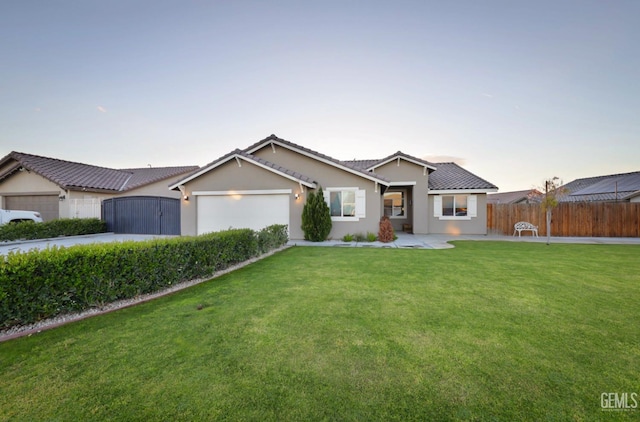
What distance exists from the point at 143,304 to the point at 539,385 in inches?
231

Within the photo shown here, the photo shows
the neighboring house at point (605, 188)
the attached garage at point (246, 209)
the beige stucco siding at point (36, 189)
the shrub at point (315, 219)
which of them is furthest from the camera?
the neighboring house at point (605, 188)

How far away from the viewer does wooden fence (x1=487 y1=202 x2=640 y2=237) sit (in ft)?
49.9

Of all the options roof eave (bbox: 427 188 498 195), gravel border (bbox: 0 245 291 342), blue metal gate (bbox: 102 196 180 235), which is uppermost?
roof eave (bbox: 427 188 498 195)

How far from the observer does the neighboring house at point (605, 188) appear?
23.4 meters

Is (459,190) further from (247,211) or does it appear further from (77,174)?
(77,174)

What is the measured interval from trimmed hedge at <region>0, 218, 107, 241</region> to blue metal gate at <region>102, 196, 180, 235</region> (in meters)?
0.86

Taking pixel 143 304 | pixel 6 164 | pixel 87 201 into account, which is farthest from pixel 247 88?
pixel 6 164

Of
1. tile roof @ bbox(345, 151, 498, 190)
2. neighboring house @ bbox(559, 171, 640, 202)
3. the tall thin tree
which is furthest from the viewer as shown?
neighboring house @ bbox(559, 171, 640, 202)

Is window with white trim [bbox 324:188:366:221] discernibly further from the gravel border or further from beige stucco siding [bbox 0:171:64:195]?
beige stucco siding [bbox 0:171:64:195]

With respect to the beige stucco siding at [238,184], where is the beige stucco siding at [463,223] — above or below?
below

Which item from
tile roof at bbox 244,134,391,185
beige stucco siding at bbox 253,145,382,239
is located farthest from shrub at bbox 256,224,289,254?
tile roof at bbox 244,134,391,185

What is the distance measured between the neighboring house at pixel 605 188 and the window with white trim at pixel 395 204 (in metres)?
15.9

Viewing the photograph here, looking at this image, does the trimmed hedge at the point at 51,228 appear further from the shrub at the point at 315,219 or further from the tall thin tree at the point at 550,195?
the tall thin tree at the point at 550,195

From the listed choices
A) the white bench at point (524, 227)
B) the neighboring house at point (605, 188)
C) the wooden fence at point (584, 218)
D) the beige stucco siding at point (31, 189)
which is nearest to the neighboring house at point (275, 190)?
the white bench at point (524, 227)
